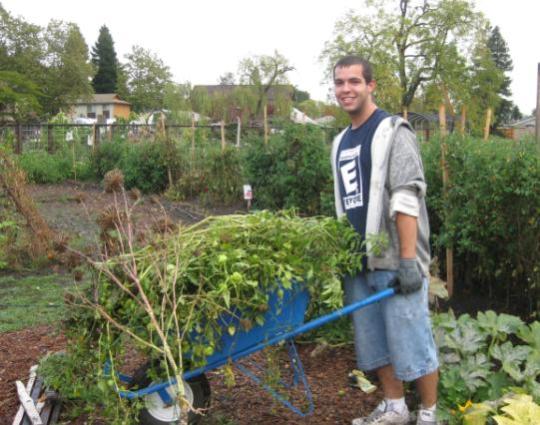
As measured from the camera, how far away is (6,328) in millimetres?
5449

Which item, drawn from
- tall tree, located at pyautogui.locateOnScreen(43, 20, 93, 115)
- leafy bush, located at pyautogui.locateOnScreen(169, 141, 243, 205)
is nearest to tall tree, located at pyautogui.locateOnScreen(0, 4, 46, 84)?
tall tree, located at pyautogui.locateOnScreen(43, 20, 93, 115)

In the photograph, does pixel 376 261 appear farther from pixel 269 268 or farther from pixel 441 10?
pixel 441 10

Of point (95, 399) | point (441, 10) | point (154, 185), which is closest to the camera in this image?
point (95, 399)

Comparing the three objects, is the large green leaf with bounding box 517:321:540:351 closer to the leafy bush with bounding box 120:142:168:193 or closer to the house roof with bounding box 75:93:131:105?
the leafy bush with bounding box 120:142:168:193

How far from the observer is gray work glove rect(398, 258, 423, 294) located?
10.3 ft

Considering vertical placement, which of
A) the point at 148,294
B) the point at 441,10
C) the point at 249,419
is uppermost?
the point at 441,10

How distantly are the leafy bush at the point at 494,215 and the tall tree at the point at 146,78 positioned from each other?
68614 millimetres

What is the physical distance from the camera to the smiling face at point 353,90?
3264 millimetres

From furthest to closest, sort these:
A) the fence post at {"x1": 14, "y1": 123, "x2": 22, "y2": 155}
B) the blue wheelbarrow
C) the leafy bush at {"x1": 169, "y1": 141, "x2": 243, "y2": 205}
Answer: the fence post at {"x1": 14, "y1": 123, "x2": 22, "y2": 155} → the leafy bush at {"x1": 169, "y1": 141, "x2": 243, "y2": 205} → the blue wheelbarrow

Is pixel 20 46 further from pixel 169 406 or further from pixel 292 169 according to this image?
pixel 169 406

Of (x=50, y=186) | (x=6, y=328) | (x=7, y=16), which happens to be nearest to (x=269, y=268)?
(x=6, y=328)

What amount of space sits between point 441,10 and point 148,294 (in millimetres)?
40703

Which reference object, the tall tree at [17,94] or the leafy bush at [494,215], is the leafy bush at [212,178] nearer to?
the leafy bush at [494,215]

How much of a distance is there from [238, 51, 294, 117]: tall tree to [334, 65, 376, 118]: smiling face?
166 feet
